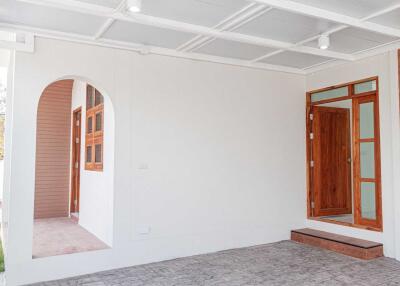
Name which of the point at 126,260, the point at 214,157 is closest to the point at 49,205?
the point at 126,260

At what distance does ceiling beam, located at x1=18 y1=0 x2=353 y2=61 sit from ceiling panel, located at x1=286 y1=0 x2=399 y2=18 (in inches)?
39.7

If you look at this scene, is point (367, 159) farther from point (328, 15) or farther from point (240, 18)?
point (240, 18)

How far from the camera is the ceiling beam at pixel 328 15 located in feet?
11.0

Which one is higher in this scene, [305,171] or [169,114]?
[169,114]

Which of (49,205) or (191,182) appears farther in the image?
(49,205)

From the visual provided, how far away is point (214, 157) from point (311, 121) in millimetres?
2033

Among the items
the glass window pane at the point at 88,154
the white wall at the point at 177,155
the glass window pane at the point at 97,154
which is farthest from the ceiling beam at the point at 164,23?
the glass window pane at the point at 88,154

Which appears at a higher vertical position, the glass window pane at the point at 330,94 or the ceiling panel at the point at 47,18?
the ceiling panel at the point at 47,18

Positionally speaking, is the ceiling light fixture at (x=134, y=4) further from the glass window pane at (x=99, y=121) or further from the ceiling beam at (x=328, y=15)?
the glass window pane at (x=99, y=121)

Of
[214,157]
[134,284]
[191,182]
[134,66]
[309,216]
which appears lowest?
[134,284]

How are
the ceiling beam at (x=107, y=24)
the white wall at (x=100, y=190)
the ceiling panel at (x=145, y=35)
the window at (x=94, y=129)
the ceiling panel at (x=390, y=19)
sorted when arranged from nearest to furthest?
the ceiling beam at (x=107, y=24) < the ceiling panel at (x=390, y=19) < the ceiling panel at (x=145, y=35) < the white wall at (x=100, y=190) < the window at (x=94, y=129)

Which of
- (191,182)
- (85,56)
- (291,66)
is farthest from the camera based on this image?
(291,66)

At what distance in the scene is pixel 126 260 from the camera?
4535 millimetres

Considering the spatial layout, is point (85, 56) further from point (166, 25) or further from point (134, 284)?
point (134, 284)
